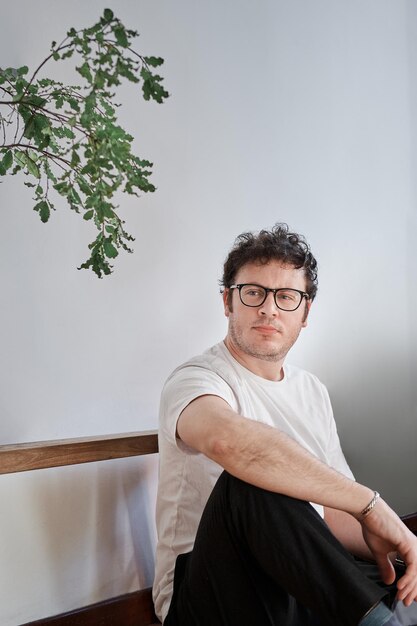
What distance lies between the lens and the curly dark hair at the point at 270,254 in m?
1.91

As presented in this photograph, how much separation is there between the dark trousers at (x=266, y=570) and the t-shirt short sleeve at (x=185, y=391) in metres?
0.20

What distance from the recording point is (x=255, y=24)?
2.33 metres

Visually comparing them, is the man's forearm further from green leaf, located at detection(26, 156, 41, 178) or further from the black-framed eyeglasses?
green leaf, located at detection(26, 156, 41, 178)

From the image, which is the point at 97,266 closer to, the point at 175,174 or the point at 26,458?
the point at 26,458

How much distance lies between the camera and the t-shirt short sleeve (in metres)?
1.55

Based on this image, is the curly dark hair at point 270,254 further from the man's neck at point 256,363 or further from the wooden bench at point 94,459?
the wooden bench at point 94,459

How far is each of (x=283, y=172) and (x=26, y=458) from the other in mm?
1280

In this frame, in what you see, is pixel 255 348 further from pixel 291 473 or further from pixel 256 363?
pixel 291 473

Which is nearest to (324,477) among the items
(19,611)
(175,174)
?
(19,611)

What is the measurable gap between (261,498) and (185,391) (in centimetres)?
33

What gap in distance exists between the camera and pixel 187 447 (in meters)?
1.57

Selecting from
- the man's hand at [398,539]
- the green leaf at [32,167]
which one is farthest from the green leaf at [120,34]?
the man's hand at [398,539]

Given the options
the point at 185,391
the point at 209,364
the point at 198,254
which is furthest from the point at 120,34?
the point at 198,254

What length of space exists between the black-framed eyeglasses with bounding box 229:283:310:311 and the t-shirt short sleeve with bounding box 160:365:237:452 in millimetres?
245
